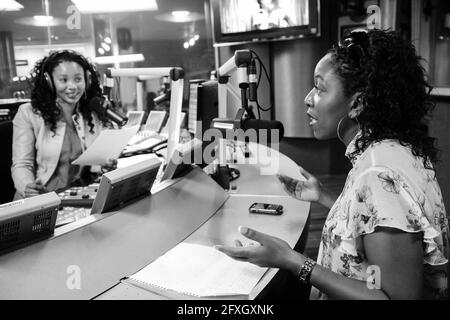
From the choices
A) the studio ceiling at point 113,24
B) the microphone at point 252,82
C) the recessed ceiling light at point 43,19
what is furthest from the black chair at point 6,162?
the studio ceiling at point 113,24

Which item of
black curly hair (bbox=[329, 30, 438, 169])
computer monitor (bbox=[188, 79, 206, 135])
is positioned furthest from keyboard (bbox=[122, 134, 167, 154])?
black curly hair (bbox=[329, 30, 438, 169])

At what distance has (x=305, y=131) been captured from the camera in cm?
438

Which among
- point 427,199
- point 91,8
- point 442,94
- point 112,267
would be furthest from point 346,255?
point 442,94

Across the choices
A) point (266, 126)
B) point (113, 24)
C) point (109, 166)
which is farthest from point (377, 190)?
point (113, 24)

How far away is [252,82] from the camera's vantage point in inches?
61.2

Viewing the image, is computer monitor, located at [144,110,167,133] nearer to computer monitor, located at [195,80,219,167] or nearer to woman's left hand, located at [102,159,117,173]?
computer monitor, located at [195,80,219,167]

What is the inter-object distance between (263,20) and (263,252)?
11.7 feet

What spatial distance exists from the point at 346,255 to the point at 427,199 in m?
0.21

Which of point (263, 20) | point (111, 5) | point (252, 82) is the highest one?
point (263, 20)

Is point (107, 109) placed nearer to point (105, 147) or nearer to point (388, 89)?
point (105, 147)

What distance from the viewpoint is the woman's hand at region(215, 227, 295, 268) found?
92 cm

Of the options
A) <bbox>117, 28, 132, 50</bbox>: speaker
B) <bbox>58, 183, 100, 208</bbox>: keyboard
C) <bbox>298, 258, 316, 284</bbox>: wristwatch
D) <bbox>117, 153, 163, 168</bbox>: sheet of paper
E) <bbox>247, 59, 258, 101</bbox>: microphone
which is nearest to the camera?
<bbox>298, 258, 316, 284</bbox>: wristwatch

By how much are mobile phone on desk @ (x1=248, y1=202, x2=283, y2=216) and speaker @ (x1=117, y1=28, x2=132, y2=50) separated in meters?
4.19
